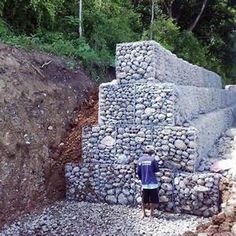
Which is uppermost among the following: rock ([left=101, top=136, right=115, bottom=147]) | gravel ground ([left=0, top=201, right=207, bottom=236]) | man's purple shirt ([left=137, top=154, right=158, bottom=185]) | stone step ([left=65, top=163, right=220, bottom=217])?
rock ([left=101, top=136, right=115, bottom=147])

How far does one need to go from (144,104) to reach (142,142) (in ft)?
2.93

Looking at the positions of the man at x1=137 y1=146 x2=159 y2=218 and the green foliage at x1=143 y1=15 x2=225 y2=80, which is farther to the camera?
the green foliage at x1=143 y1=15 x2=225 y2=80

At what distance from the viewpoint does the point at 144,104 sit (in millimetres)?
8797

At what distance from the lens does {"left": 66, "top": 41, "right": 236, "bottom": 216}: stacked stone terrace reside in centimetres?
809

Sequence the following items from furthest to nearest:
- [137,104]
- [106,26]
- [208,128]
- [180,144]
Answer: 1. [106,26]
2. [208,128]
3. [137,104]
4. [180,144]

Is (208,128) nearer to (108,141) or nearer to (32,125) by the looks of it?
(108,141)

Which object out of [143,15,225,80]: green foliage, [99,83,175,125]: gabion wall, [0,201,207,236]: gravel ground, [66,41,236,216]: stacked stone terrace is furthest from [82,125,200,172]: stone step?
[143,15,225,80]: green foliage

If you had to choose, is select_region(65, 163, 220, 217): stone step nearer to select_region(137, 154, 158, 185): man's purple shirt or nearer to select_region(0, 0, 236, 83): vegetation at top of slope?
select_region(137, 154, 158, 185): man's purple shirt

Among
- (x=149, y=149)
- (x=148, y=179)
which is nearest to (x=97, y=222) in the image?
(x=148, y=179)

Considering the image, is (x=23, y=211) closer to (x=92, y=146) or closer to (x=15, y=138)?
(x=15, y=138)

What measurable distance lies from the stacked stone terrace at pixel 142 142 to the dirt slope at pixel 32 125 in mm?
617

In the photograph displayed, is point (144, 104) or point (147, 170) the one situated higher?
point (144, 104)

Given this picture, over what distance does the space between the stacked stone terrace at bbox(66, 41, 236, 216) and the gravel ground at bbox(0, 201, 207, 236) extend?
1.37ft

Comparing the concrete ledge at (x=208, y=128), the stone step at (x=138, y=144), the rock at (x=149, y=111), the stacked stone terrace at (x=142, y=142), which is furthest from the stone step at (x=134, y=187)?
the rock at (x=149, y=111)
